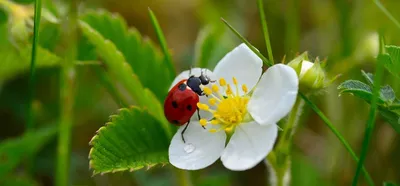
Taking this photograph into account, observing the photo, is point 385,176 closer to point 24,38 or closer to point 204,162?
point 204,162

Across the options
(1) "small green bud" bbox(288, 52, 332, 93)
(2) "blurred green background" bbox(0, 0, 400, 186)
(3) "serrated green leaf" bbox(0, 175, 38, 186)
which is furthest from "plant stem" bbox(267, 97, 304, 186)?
(3) "serrated green leaf" bbox(0, 175, 38, 186)

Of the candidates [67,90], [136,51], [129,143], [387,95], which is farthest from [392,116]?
[67,90]

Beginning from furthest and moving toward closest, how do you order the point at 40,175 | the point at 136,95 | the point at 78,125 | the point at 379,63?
the point at 78,125 < the point at 40,175 < the point at 136,95 < the point at 379,63

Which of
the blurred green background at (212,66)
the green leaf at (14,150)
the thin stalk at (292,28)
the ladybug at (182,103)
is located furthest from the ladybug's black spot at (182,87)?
the thin stalk at (292,28)

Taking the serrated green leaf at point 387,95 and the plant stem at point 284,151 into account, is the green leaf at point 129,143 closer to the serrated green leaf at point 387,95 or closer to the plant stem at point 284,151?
the plant stem at point 284,151

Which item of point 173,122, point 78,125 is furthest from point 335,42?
point 173,122

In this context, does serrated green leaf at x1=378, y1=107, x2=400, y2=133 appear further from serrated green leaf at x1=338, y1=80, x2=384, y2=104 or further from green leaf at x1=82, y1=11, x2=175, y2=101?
green leaf at x1=82, y1=11, x2=175, y2=101

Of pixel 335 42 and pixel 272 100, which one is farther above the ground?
pixel 272 100
